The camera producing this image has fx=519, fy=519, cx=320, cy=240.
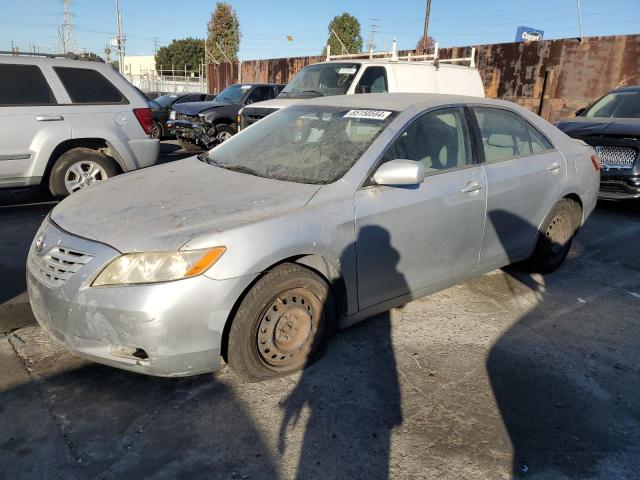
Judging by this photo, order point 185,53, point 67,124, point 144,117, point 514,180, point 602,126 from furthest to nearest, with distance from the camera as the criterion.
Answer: point 185,53, point 602,126, point 144,117, point 67,124, point 514,180

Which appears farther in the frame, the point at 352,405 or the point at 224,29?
the point at 224,29

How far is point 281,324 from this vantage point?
2887 mm

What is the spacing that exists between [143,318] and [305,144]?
1.72 meters

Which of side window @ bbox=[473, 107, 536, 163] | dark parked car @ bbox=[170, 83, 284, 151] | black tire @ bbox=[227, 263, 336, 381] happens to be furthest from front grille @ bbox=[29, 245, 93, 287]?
dark parked car @ bbox=[170, 83, 284, 151]

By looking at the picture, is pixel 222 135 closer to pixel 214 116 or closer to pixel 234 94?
pixel 214 116

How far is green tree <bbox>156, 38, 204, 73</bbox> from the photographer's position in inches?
3022

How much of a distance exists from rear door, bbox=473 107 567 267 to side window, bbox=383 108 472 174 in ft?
0.65

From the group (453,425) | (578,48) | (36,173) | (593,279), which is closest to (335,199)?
(453,425)

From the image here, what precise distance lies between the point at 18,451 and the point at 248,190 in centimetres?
173

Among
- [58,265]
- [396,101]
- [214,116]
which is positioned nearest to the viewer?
[58,265]

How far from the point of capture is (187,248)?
250cm

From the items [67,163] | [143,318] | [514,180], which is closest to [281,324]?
[143,318]

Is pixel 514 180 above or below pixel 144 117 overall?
below

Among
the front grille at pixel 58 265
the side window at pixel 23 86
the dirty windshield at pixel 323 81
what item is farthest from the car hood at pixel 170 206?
the dirty windshield at pixel 323 81
